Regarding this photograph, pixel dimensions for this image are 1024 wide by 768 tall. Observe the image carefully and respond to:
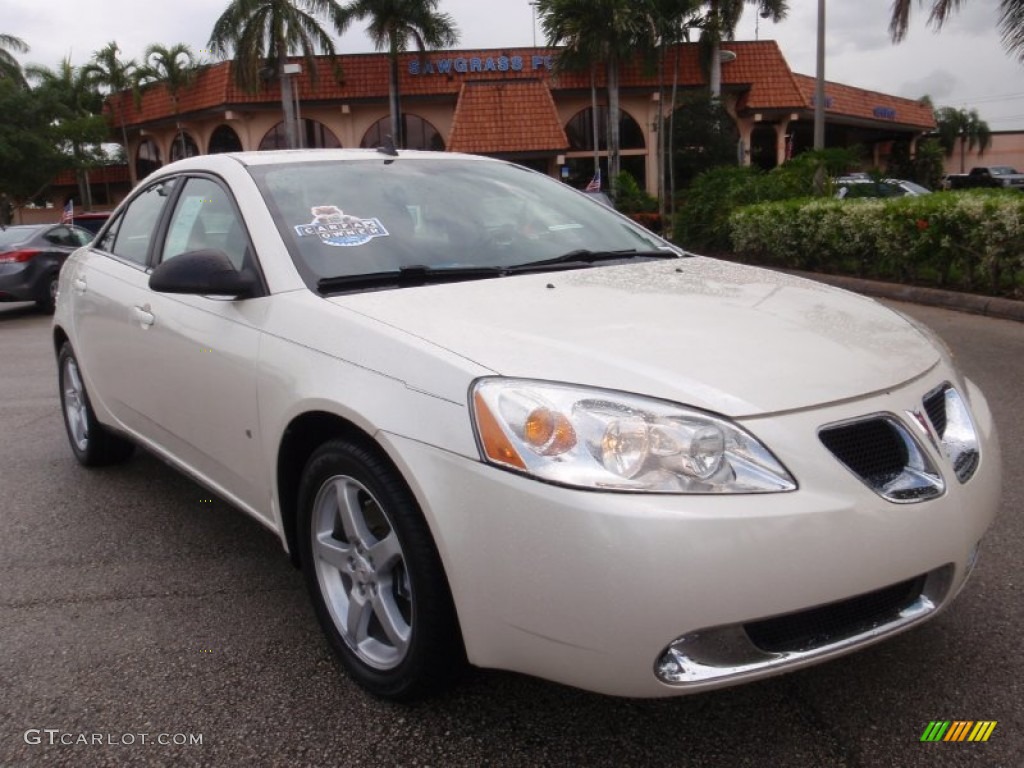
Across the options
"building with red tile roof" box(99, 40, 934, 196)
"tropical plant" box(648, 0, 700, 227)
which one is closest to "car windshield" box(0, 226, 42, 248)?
"building with red tile roof" box(99, 40, 934, 196)

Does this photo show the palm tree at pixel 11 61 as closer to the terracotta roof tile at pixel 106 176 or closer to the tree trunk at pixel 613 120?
the terracotta roof tile at pixel 106 176

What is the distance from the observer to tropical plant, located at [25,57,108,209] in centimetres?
3641

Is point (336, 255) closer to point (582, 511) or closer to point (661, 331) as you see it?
point (661, 331)

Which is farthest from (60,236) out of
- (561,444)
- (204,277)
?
(561,444)

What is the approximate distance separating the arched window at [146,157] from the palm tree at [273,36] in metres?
11.4

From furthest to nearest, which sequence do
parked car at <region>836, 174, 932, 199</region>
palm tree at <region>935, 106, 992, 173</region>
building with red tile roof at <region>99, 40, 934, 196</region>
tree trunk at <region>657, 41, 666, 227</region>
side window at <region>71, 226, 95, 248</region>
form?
palm tree at <region>935, 106, 992, 173</region> < tree trunk at <region>657, 41, 666, 227</region> < building with red tile roof at <region>99, 40, 934, 196</region> < parked car at <region>836, 174, 932, 199</region> < side window at <region>71, 226, 95, 248</region>

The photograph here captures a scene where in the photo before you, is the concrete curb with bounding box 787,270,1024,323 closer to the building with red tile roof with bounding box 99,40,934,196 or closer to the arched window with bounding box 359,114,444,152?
the building with red tile roof with bounding box 99,40,934,196

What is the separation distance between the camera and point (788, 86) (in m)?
33.8

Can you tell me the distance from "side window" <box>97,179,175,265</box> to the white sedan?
2.64 feet

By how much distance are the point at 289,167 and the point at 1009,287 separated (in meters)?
8.24

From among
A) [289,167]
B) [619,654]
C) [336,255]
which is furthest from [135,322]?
[619,654]

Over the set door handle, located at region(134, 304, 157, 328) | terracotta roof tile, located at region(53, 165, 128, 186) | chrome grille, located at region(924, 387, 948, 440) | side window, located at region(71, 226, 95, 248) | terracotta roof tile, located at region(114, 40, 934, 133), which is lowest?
side window, located at region(71, 226, 95, 248)

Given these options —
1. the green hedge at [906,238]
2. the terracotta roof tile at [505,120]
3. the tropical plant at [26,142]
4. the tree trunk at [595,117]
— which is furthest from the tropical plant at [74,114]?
the green hedge at [906,238]

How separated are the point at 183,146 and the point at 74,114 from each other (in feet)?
15.1
